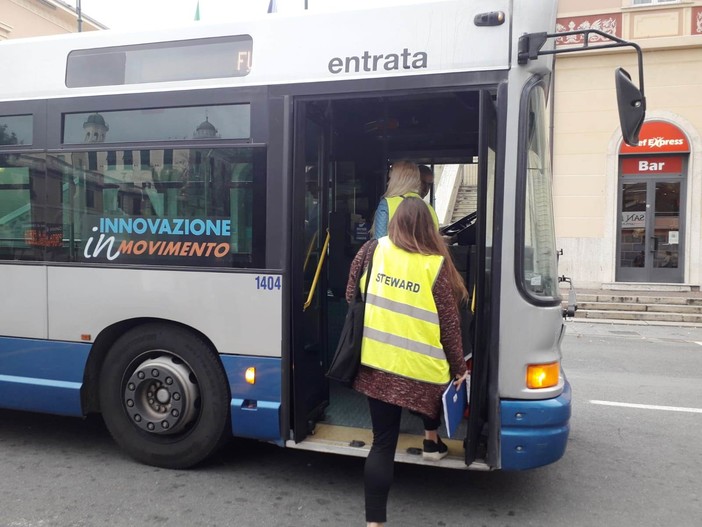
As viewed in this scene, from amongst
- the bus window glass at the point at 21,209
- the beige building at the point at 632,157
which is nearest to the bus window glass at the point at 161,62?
the bus window glass at the point at 21,209

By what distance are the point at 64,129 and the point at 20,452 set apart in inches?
92.2

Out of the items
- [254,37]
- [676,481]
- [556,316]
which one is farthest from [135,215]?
[676,481]

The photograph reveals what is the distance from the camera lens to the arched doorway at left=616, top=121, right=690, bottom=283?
15383mm

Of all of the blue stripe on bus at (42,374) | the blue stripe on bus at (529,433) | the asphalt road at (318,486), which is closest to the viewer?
the blue stripe on bus at (529,433)

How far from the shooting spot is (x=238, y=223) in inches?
152

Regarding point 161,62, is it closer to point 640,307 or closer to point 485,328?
point 485,328

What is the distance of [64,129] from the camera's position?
417cm

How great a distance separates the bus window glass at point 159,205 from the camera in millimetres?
3844

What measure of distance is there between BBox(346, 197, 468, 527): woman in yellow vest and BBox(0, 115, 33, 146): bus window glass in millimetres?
2797

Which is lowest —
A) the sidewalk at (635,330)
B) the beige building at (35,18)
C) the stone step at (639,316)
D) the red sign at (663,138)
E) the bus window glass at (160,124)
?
the sidewalk at (635,330)

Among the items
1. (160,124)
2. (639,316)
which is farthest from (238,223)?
(639,316)

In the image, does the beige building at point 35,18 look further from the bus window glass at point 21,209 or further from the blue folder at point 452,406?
the blue folder at point 452,406

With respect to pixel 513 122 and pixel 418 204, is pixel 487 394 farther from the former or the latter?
pixel 513 122

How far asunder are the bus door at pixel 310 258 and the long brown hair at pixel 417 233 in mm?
887
